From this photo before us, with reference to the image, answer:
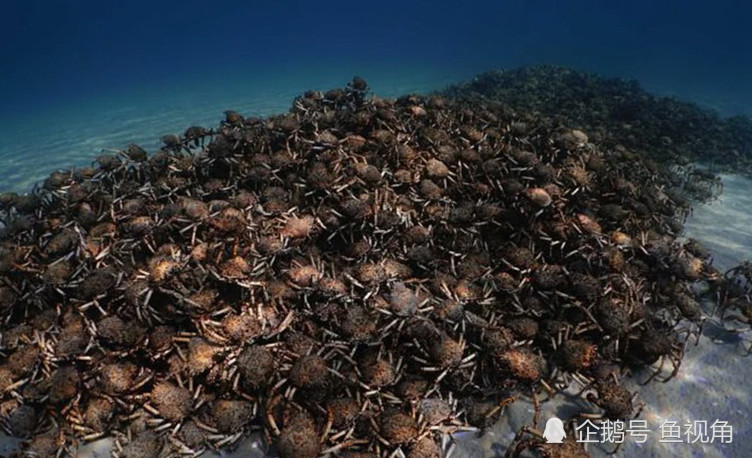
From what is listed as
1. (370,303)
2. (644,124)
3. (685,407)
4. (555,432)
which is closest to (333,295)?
(370,303)

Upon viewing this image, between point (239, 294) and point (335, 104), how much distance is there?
291 inches

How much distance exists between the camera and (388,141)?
8695 millimetres

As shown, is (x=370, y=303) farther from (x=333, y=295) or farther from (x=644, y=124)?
(x=644, y=124)

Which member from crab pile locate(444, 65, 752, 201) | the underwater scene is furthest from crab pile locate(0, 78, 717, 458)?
crab pile locate(444, 65, 752, 201)

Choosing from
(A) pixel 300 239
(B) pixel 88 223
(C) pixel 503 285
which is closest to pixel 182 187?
(B) pixel 88 223

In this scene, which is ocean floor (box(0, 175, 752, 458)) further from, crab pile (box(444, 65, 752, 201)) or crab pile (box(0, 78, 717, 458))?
crab pile (box(444, 65, 752, 201))

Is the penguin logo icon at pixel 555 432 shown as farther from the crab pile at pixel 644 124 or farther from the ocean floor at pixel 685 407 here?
the crab pile at pixel 644 124

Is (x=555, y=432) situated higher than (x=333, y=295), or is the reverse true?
(x=333, y=295)

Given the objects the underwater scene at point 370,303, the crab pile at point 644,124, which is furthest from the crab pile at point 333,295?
the crab pile at point 644,124

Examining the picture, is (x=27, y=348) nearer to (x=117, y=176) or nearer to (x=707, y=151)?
(x=117, y=176)

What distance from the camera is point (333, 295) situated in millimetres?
6000

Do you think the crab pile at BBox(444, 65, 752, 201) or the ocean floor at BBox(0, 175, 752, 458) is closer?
the ocean floor at BBox(0, 175, 752, 458)

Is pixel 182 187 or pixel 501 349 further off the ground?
pixel 182 187

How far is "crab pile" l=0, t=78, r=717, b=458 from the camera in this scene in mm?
5336
